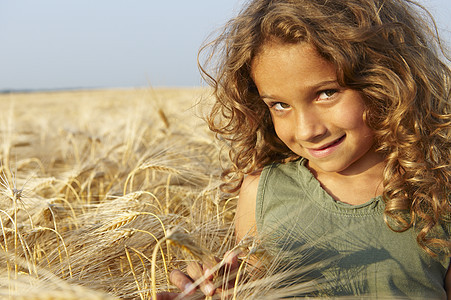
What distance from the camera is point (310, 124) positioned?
1302 mm

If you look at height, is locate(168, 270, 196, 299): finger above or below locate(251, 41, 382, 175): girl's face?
below

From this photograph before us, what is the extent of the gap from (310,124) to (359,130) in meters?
0.15

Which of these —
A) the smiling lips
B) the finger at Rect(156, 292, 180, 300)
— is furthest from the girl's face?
the finger at Rect(156, 292, 180, 300)

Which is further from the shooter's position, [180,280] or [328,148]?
[328,148]

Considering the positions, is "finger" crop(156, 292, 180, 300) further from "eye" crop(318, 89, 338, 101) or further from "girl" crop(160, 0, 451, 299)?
"eye" crop(318, 89, 338, 101)

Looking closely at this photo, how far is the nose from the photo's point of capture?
130 cm

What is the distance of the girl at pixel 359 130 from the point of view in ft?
4.23

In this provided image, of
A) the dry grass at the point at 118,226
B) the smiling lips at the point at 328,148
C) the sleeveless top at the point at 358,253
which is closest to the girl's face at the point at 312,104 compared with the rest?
the smiling lips at the point at 328,148

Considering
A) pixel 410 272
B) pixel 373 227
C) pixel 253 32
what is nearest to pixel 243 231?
pixel 373 227

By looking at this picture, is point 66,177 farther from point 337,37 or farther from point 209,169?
point 337,37

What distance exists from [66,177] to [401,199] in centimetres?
149

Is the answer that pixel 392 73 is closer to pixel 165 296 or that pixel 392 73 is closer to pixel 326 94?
pixel 326 94

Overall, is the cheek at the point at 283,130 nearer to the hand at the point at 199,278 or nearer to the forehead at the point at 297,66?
the forehead at the point at 297,66

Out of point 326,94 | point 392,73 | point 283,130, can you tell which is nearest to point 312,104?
point 326,94
